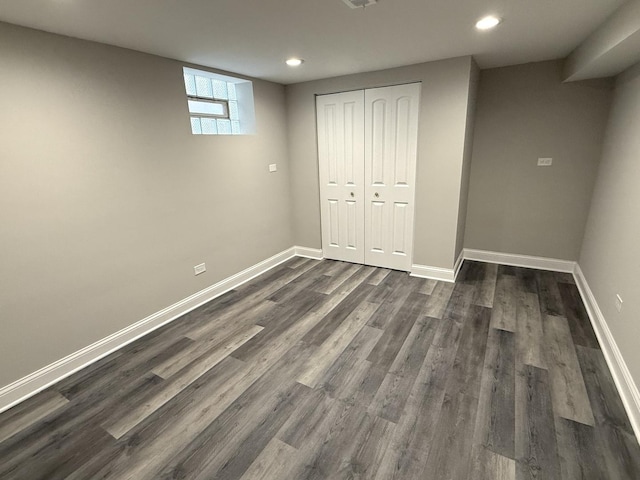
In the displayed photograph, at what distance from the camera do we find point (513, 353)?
7.91ft

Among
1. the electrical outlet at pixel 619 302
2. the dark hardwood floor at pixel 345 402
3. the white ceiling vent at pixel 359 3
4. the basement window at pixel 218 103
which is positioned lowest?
the dark hardwood floor at pixel 345 402

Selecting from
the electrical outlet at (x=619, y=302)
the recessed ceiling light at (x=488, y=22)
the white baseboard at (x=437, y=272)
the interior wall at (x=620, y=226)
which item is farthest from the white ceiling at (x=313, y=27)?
the white baseboard at (x=437, y=272)

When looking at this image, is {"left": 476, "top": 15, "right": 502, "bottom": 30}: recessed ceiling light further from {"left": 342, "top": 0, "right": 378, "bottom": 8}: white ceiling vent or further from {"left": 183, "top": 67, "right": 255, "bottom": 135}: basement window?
{"left": 183, "top": 67, "right": 255, "bottom": 135}: basement window

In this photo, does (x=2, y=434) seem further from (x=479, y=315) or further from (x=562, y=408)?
(x=479, y=315)

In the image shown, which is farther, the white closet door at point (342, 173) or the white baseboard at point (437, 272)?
the white closet door at point (342, 173)

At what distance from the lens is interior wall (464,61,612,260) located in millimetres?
3420

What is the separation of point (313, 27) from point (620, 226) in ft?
9.06

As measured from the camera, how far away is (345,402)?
6.60ft

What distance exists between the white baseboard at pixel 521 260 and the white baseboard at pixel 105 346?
295 centimetres

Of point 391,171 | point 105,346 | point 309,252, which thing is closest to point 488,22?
point 391,171

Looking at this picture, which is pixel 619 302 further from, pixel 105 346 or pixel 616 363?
pixel 105 346

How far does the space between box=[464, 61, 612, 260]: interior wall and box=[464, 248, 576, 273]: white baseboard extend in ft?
0.21

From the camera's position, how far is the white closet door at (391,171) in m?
3.52

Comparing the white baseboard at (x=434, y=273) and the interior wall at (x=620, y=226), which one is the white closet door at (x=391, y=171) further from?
the interior wall at (x=620, y=226)
